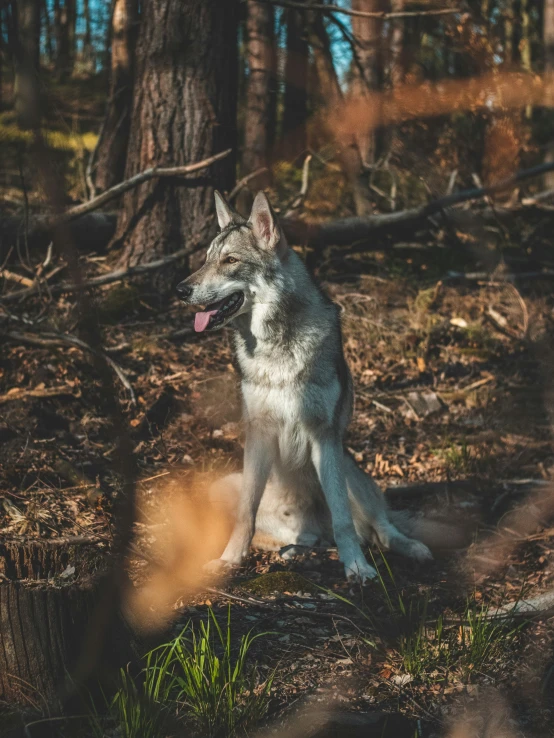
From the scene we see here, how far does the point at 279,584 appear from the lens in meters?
4.64

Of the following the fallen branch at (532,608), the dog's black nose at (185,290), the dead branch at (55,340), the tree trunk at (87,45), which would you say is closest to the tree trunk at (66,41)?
the tree trunk at (87,45)

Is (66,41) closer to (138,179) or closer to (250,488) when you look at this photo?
(138,179)

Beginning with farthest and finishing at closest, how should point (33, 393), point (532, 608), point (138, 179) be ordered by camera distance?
point (138, 179) < point (33, 393) < point (532, 608)

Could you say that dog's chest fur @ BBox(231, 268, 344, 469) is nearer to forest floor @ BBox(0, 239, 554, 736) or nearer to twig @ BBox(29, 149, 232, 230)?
forest floor @ BBox(0, 239, 554, 736)

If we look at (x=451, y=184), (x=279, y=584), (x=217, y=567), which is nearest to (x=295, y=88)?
(x=451, y=184)

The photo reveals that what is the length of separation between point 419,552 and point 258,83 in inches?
345

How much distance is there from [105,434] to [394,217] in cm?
484

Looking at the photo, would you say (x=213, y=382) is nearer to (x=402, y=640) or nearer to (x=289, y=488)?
(x=289, y=488)

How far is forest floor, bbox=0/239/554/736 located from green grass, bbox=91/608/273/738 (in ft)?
0.80

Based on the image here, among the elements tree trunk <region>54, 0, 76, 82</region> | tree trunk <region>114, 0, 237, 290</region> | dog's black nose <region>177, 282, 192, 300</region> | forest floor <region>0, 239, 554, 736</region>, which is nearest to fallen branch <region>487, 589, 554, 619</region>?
forest floor <region>0, 239, 554, 736</region>

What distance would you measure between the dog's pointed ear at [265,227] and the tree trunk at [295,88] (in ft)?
18.0

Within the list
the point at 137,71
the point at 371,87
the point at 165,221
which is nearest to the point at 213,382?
the point at 165,221

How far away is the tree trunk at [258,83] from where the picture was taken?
443 inches

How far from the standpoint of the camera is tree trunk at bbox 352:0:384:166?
7.97 m
